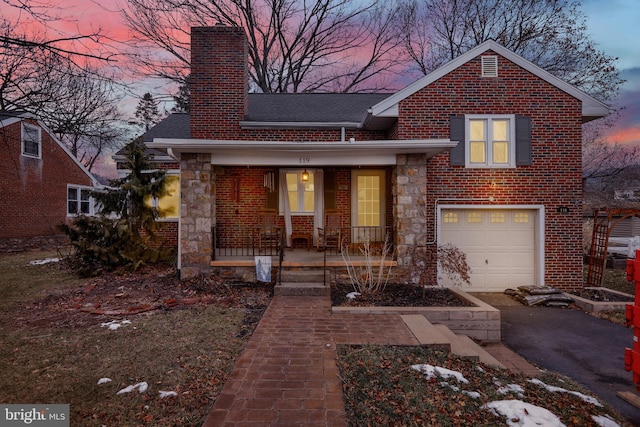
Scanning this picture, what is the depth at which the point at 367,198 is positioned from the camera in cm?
1016

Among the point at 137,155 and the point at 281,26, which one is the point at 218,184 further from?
the point at 281,26

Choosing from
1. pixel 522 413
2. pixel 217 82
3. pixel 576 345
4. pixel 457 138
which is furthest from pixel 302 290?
pixel 217 82

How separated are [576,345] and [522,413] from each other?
11.9 feet

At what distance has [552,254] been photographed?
332 inches

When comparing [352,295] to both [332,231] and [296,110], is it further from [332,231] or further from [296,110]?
[296,110]

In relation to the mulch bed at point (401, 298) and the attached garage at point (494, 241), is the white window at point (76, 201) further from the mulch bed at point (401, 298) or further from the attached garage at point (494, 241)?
the attached garage at point (494, 241)

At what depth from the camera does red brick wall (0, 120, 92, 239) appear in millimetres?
14328

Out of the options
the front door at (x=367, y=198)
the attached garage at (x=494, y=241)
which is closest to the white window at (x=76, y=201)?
the front door at (x=367, y=198)

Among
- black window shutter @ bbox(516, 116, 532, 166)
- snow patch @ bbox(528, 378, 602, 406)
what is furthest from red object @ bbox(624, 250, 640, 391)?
black window shutter @ bbox(516, 116, 532, 166)

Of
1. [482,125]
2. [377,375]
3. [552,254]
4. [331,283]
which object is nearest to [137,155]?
[331,283]

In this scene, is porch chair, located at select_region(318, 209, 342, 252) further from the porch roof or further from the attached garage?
the attached garage

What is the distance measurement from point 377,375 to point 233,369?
148 cm

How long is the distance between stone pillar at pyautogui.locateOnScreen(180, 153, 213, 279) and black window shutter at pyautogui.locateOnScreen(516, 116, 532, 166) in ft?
25.2

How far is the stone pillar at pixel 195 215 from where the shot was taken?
746 centimetres
